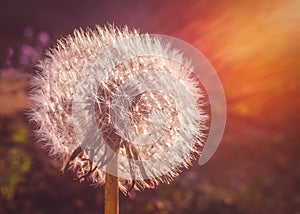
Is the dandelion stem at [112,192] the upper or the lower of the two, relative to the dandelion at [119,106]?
lower

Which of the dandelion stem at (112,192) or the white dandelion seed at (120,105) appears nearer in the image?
the dandelion stem at (112,192)

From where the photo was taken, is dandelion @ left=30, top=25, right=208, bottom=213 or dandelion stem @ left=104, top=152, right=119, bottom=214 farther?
dandelion @ left=30, top=25, right=208, bottom=213

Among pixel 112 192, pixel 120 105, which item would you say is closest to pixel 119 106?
pixel 120 105

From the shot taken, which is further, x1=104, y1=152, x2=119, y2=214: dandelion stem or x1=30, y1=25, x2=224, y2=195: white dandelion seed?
x1=30, y1=25, x2=224, y2=195: white dandelion seed

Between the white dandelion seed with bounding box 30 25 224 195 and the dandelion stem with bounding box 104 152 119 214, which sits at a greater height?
the white dandelion seed with bounding box 30 25 224 195

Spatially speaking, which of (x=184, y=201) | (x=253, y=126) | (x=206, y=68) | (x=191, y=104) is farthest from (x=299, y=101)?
(x=191, y=104)

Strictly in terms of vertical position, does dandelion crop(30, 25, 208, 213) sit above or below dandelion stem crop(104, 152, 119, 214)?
above
